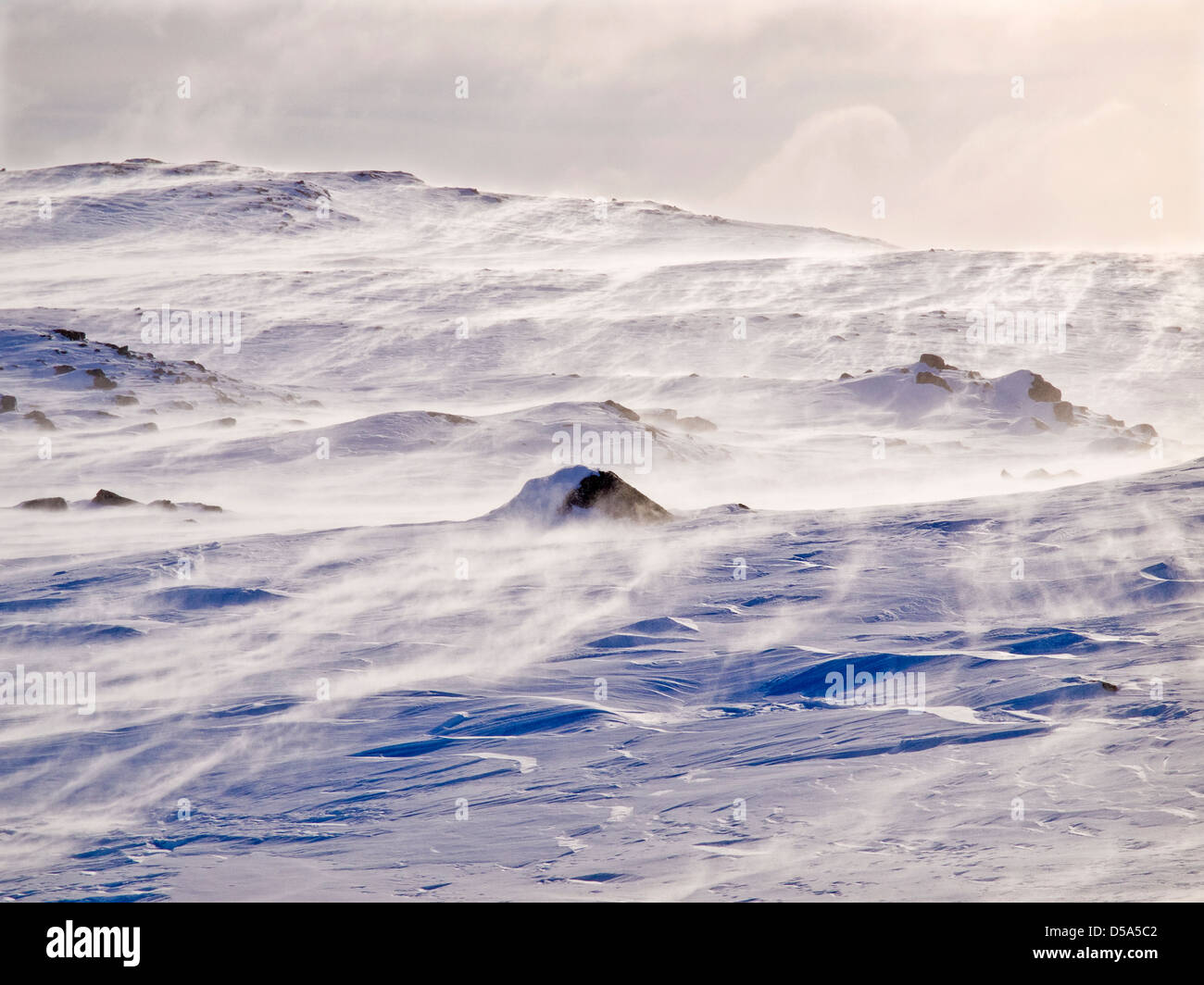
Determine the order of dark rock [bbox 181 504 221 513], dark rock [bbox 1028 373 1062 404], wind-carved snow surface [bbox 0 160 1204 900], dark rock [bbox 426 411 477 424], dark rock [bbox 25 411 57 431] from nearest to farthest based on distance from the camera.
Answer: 1. wind-carved snow surface [bbox 0 160 1204 900]
2. dark rock [bbox 181 504 221 513]
3. dark rock [bbox 25 411 57 431]
4. dark rock [bbox 426 411 477 424]
5. dark rock [bbox 1028 373 1062 404]

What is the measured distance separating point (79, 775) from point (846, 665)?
4.68 metres

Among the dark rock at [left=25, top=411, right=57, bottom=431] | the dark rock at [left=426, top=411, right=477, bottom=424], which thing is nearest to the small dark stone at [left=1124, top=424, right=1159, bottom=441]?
the dark rock at [left=426, top=411, right=477, bottom=424]

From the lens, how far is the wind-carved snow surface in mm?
5926

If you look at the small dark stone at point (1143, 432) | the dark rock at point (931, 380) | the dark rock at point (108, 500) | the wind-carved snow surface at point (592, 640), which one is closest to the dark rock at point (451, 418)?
the wind-carved snow surface at point (592, 640)

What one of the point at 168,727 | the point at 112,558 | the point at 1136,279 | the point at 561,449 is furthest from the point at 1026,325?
the point at 168,727

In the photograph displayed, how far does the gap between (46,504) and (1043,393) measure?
19.0 m

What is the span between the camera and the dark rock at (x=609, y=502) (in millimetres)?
13133

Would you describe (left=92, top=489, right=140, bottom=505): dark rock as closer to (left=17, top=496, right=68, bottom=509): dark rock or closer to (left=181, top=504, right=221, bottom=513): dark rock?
(left=17, top=496, right=68, bottom=509): dark rock

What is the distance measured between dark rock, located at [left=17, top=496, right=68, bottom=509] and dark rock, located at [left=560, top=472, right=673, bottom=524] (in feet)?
20.6

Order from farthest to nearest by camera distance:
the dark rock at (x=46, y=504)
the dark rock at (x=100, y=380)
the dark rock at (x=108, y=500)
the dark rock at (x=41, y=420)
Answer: the dark rock at (x=100, y=380), the dark rock at (x=41, y=420), the dark rock at (x=108, y=500), the dark rock at (x=46, y=504)

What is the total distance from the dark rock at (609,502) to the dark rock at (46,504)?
6.28 m

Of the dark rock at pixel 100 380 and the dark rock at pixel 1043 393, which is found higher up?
the dark rock at pixel 100 380

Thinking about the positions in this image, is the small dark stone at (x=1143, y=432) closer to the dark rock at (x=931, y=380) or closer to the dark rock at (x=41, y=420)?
the dark rock at (x=931, y=380)
